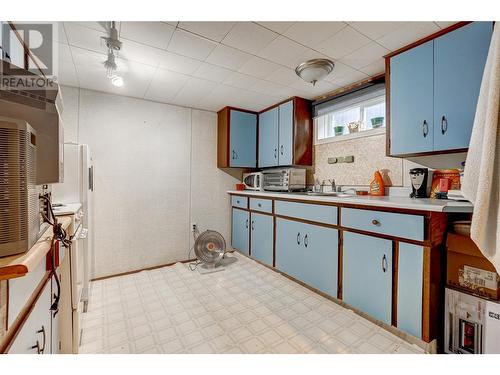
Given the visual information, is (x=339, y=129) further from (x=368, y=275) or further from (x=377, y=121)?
(x=368, y=275)

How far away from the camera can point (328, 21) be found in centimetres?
146

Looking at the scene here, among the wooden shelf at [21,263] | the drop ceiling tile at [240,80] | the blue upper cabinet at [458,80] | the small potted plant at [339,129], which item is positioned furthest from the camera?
the small potted plant at [339,129]

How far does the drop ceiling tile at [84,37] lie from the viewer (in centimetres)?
151

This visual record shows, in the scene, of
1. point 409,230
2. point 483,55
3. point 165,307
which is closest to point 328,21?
point 483,55

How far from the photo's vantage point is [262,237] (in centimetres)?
282

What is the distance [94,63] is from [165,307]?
224 cm

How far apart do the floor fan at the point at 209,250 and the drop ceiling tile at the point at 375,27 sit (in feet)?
7.95

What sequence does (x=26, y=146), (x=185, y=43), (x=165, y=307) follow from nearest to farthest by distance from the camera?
(x=26, y=146) → (x=185, y=43) → (x=165, y=307)

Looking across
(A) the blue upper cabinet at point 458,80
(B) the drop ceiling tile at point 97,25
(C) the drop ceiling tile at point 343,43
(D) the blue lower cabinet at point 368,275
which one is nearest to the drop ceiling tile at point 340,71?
(C) the drop ceiling tile at point 343,43

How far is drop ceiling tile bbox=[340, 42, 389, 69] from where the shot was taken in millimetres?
1757

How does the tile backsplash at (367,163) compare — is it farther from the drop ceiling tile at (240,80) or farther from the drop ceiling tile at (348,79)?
the drop ceiling tile at (240,80)

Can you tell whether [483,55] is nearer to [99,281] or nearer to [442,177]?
[442,177]
